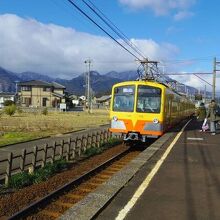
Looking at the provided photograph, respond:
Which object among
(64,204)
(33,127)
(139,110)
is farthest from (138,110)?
(33,127)

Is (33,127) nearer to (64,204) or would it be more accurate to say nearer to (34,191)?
(34,191)

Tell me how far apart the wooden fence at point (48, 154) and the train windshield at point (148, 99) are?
2.57 m

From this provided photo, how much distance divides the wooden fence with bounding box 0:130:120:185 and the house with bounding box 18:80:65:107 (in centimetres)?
7852

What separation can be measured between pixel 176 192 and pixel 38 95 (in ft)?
308

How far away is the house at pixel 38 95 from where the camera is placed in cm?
9881

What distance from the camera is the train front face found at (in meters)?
18.5

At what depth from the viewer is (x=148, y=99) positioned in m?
18.8

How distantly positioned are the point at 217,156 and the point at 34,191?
20.4ft

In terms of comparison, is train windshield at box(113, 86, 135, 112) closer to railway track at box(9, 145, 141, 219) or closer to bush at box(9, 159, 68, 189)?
railway track at box(9, 145, 141, 219)

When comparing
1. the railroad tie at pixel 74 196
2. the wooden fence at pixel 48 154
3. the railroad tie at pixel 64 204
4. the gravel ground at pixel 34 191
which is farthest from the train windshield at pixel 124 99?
the railroad tie at pixel 64 204

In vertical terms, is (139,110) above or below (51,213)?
above

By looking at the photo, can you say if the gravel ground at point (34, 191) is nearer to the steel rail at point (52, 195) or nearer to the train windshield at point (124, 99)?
the steel rail at point (52, 195)

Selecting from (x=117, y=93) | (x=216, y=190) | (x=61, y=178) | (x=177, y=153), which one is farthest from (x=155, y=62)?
(x=216, y=190)

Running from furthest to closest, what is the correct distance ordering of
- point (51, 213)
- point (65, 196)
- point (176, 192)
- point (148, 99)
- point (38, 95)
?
point (38, 95)
point (148, 99)
point (65, 196)
point (176, 192)
point (51, 213)
